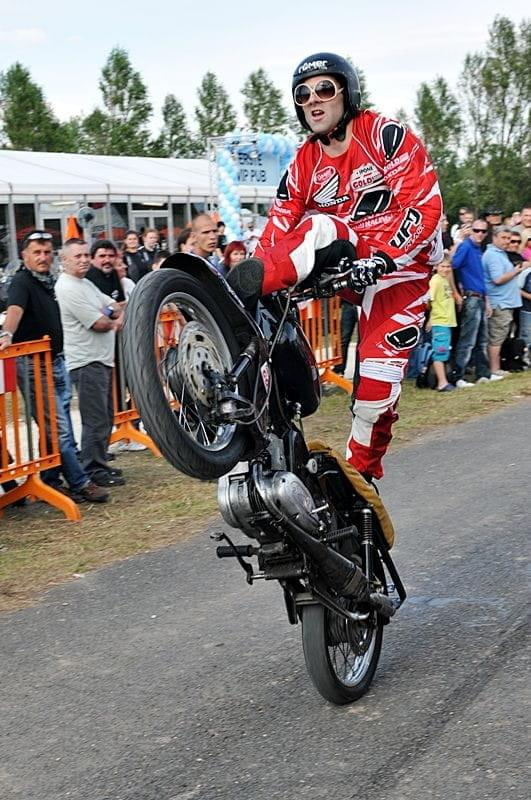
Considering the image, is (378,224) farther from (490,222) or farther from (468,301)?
(490,222)

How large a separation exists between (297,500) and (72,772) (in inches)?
46.0

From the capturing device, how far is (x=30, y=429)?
773cm

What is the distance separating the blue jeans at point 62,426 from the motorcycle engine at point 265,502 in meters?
4.18

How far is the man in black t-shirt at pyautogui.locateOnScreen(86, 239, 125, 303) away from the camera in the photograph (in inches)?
379

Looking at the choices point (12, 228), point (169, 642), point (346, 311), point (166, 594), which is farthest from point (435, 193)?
point (12, 228)

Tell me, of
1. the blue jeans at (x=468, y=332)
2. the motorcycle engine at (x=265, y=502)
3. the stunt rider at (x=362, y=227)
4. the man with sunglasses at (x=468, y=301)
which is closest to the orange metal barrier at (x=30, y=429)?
the stunt rider at (x=362, y=227)

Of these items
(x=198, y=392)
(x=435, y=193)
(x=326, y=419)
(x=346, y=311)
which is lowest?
(x=326, y=419)

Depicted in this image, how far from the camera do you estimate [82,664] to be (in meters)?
4.70

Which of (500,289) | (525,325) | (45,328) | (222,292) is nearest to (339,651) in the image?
(222,292)

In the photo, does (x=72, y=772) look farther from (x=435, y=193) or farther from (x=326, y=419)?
(x=326, y=419)

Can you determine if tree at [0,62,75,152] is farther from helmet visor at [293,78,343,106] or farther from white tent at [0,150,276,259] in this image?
helmet visor at [293,78,343,106]

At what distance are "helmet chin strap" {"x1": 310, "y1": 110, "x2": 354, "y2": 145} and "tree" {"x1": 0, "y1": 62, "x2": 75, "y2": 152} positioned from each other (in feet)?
143

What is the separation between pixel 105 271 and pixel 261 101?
1759 inches

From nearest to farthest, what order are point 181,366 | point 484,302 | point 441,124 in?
point 181,366
point 484,302
point 441,124
